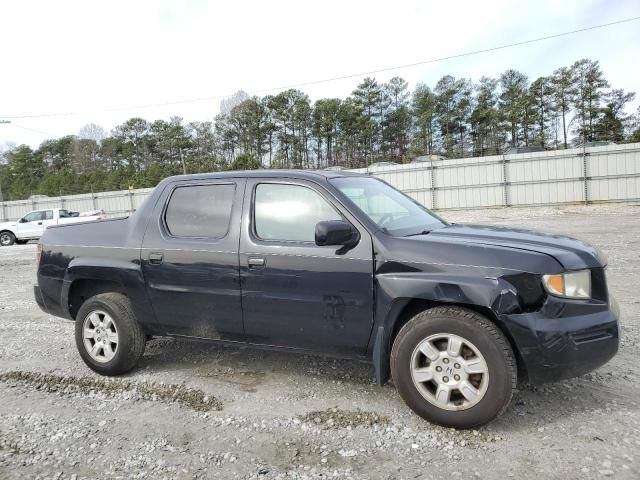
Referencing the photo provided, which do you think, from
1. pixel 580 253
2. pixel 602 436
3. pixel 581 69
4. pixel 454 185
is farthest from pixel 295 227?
pixel 581 69

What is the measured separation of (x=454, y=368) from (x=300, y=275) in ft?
4.00

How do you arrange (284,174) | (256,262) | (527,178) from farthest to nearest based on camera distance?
1. (527,178)
2. (284,174)
3. (256,262)

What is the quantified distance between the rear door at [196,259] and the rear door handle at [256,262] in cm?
13

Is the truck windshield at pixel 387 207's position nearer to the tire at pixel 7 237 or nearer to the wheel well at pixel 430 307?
the wheel well at pixel 430 307

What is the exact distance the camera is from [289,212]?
3.82m

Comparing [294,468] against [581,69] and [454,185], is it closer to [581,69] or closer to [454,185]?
[454,185]

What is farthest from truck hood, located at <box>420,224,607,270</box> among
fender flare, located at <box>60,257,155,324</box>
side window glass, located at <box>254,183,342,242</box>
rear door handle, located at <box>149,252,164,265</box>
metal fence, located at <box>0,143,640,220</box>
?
metal fence, located at <box>0,143,640,220</box>

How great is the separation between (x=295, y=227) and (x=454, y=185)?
77.6ft

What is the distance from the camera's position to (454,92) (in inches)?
2406

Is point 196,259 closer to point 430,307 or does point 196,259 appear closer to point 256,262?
point 256,262

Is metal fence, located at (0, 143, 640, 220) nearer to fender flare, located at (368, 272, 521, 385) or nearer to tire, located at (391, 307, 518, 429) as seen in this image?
fender flare, located at (368, 272, 521, 385)

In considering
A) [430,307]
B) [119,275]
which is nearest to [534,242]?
[430,307]

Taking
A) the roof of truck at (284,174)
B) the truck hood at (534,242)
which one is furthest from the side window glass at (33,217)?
the truck hood at (534,242)

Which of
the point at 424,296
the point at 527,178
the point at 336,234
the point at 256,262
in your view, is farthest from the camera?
the point at 527,178
